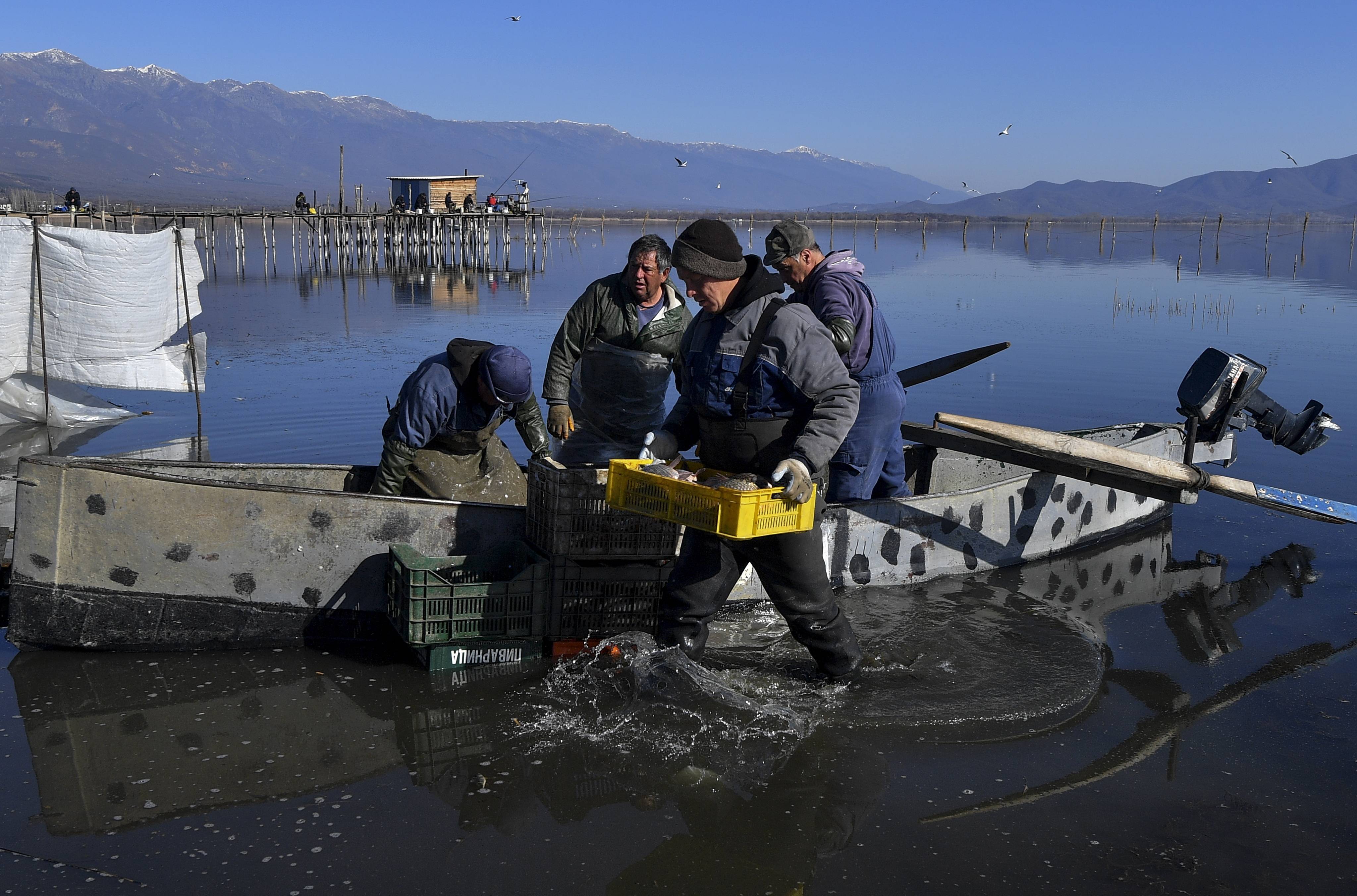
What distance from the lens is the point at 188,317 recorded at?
39.5 feet

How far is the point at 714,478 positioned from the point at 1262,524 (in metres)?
6.25

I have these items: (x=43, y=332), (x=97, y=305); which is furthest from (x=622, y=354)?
(x=43, y=332)

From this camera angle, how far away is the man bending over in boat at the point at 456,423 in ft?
19.0

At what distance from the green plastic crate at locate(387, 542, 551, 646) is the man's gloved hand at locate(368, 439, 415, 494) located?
48 cm

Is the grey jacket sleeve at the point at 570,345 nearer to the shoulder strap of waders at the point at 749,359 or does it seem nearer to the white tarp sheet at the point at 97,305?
the shoulder strap of waders at the point at 749,359

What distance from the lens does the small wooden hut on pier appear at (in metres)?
50.1

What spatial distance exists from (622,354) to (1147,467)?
354 cm

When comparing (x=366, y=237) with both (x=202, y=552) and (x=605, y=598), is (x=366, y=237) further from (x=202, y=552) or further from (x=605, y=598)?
(x=605, y=598)

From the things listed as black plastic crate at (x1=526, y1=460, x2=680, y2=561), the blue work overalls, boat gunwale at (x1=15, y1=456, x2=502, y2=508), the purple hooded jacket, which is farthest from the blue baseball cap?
the blue work overalls

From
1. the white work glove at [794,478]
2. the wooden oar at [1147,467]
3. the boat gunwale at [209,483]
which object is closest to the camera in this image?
the white work glove at [794,478]

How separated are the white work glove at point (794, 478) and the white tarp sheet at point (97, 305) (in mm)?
9249

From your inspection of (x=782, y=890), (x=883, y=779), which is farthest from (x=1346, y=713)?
(x=782, y=890)

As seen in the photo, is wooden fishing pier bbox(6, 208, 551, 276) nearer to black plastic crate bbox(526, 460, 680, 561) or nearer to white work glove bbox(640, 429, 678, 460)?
black plastic crate bbox(526, 460, 680, 561)

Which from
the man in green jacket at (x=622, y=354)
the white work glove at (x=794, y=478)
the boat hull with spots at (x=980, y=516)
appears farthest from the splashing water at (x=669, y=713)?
the man in green jacket at (x=622, y=354)
